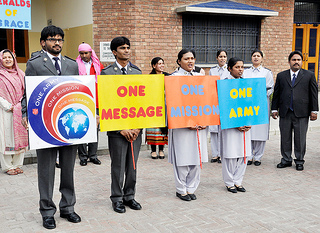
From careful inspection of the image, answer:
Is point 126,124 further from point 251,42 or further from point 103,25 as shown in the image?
point 251,42

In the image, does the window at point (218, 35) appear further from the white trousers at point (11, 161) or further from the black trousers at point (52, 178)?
the black trousers at point (52, 178)

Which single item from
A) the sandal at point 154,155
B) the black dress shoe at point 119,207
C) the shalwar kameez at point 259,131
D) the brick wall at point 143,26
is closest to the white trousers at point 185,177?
the black dress shoe at point 119,207

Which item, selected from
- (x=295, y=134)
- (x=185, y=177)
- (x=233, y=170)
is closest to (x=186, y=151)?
(x=185, y=177)

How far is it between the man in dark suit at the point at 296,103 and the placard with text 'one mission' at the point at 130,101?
9.92 feet

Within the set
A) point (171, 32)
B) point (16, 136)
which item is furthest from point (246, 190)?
point (171, 32)

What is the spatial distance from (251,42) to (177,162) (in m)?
8.04

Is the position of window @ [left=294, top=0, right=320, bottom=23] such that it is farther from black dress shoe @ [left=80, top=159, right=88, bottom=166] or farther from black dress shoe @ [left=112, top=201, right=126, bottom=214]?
black dress shoe @ [left=112, top=201, right=126, bottom=214]

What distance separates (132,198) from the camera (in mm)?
4688

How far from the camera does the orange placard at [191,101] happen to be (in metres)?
4.65

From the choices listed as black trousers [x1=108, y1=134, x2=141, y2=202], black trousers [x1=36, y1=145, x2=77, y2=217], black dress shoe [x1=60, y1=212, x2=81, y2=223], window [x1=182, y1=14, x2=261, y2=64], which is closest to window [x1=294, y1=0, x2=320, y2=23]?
window [x1=182, y1=14, x2=261, y2=64]

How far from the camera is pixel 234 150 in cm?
522

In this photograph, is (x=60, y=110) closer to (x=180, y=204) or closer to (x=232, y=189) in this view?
(x=180, y=204)

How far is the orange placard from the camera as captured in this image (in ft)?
15.3

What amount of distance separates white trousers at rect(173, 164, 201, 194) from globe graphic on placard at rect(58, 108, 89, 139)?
1513mm
